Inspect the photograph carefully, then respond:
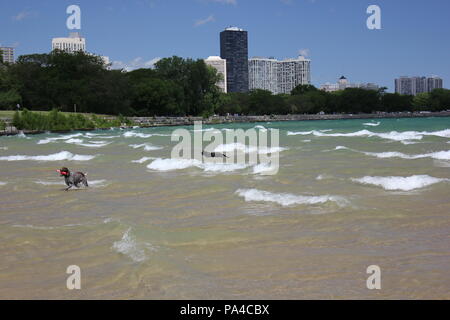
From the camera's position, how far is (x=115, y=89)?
356 ft

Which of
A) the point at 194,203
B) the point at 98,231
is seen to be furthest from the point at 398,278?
the point at 194,203

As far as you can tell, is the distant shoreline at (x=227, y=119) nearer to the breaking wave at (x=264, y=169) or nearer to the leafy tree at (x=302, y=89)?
the leafy tree at (x=302, y=89)

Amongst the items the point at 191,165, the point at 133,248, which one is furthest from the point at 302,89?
the point at 133,248

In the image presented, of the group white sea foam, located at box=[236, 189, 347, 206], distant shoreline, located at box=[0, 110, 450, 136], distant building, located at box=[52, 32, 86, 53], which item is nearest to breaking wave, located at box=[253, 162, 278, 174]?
white sea foam, located at box=[236, 189, 347, 206]

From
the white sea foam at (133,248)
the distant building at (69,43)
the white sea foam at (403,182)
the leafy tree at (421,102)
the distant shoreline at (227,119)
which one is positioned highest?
the distant building at (69,43)

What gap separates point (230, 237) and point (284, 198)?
3282mm

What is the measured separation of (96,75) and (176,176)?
342 ft

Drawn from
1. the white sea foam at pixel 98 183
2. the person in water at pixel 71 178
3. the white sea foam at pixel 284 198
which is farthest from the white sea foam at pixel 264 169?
the person in water at pixel 71 178

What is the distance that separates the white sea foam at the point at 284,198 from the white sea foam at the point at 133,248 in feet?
12.0

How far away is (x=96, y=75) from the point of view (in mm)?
115000

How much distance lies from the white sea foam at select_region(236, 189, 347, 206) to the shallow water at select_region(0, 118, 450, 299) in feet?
0.08

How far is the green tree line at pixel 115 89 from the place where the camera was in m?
102

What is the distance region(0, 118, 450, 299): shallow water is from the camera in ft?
18.8

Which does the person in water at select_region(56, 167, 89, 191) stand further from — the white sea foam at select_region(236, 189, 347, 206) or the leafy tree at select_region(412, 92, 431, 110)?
the leafy tree at select_region(412, 92, 431, 110)
